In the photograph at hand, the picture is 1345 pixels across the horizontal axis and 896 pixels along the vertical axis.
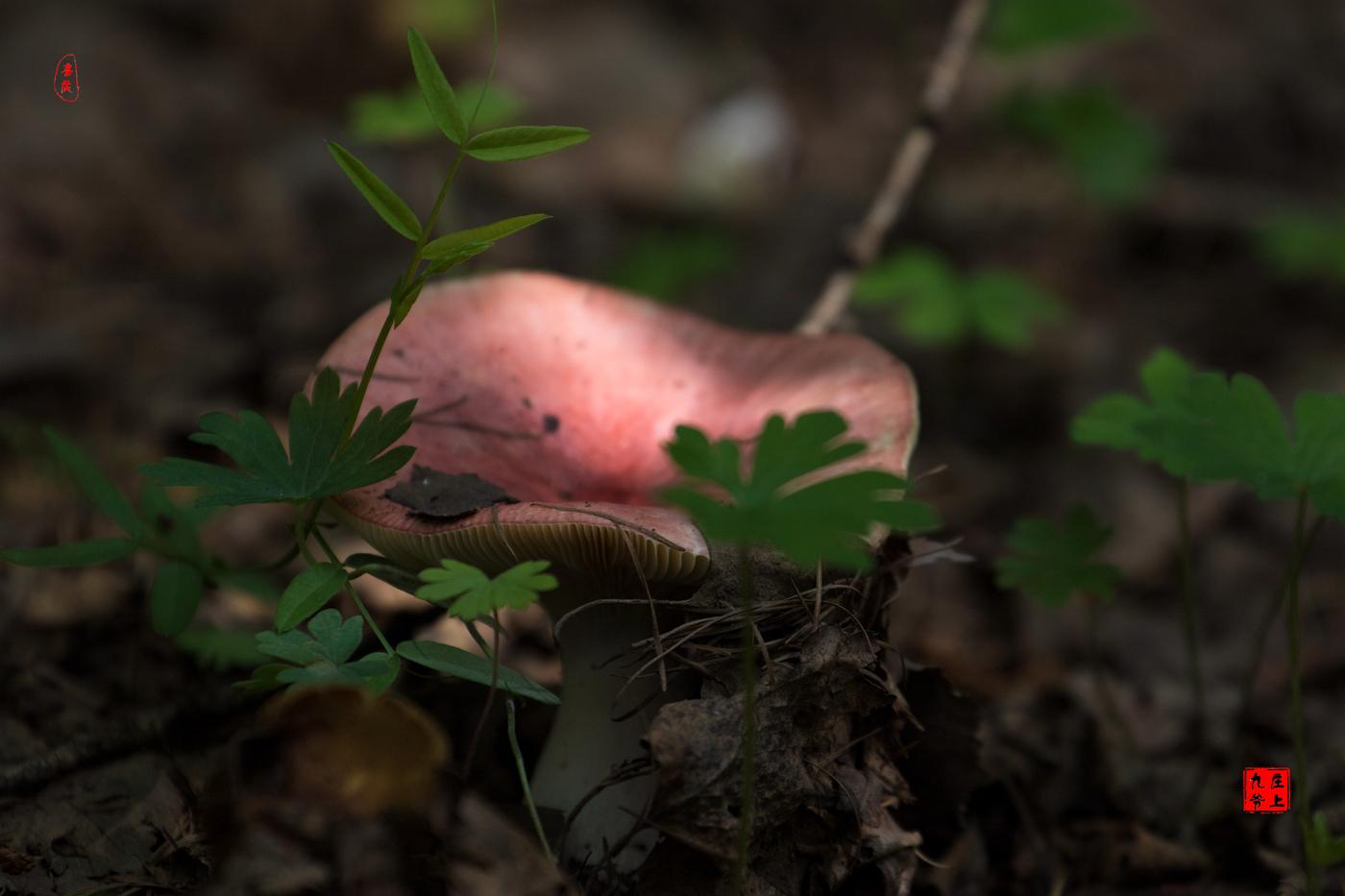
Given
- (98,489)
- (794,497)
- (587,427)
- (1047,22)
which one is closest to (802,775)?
(794,497)

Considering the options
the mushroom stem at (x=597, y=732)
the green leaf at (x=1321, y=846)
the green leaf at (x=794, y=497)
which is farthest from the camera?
the mushroom stem at (x=597, y=732)

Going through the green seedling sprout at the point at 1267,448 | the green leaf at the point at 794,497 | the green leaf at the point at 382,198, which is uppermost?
the green leaf at the point at 382,198

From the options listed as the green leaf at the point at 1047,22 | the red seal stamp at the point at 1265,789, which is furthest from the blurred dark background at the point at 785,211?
the red seal stamp at the point at 1265,789

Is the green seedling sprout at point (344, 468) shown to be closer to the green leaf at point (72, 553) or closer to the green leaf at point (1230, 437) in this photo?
the green leaf at point (72, 553)

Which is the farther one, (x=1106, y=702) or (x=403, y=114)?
(x=403, y=114)

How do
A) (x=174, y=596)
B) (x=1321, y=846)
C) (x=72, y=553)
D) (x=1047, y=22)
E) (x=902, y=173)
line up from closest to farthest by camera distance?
(x=1321, y=846) < (x=72, y=553) < (x=174, y=596) < (x=902, y=173) < (x=1047, y=22)

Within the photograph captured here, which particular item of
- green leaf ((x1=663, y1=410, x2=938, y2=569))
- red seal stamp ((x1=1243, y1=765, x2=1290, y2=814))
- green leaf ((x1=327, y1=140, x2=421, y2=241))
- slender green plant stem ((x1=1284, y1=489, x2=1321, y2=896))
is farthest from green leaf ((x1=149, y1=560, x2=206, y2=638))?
red seal stamp ((x1=1243, y1=765, x2=1290, y2=814))

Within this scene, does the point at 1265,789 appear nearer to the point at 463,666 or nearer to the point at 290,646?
the point at 463,666

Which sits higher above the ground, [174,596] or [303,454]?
[303,454]
